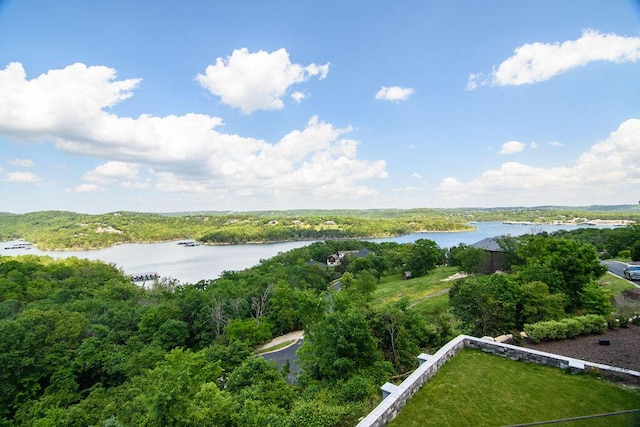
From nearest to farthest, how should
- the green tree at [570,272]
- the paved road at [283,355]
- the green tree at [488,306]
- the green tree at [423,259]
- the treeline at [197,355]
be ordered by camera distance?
the treeline at [197,355] → the green tree at [488,306] → the green tree at [570,272] → the paved road at [283,355] → the green tree at [423,259]

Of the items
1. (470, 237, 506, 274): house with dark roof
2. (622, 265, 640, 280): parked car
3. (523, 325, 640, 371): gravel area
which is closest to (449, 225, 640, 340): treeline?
Result: (523, 325, 640, 371): gravel area

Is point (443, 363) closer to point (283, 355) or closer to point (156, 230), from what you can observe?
point (283, 355)

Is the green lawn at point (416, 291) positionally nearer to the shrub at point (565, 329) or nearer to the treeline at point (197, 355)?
the treeline at point (197, 355)

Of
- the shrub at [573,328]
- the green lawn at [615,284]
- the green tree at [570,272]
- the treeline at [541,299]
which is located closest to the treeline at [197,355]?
the treeline at [541,299]

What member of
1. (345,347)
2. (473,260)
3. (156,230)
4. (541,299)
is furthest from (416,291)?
(156,230)

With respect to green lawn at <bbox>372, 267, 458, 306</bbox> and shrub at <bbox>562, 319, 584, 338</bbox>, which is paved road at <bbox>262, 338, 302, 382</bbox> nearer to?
green lawn at <bbox>372, 267, 458, 306</bbox>

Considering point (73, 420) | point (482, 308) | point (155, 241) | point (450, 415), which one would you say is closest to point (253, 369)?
point (450, 415)
